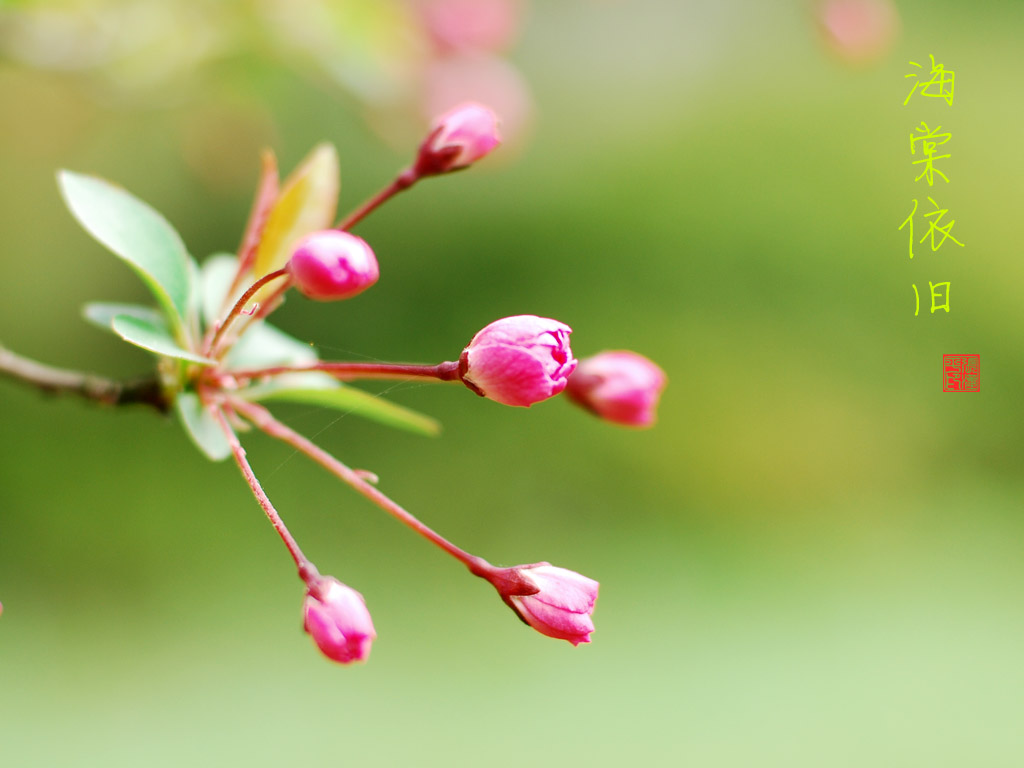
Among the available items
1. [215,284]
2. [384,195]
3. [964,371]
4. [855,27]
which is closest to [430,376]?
[384,195]

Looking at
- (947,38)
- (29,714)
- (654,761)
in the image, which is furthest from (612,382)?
(947,38)

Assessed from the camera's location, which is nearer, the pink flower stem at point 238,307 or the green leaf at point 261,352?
the pink flower stem at point 238,307

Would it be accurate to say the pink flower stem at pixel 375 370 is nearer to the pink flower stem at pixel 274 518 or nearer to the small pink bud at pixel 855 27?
the pink flower stem at pixel 274 518

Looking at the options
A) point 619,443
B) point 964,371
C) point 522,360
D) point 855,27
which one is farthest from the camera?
point 619,443

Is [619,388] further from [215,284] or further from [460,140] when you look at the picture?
[215,284]

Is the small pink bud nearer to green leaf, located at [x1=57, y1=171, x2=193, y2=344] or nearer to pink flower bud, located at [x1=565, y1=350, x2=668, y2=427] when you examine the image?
pink flower bud, located at [x1=565, y1=350, x2=668, y2=427]

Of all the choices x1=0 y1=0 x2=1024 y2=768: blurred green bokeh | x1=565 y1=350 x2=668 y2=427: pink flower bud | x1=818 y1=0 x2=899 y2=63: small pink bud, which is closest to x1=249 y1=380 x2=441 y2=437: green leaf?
x1=565 y1=350 x2=668 y2=427: pink flower bud

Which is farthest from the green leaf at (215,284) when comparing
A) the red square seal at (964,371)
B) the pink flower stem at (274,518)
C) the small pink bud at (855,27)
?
the red square seal at (964,371)
